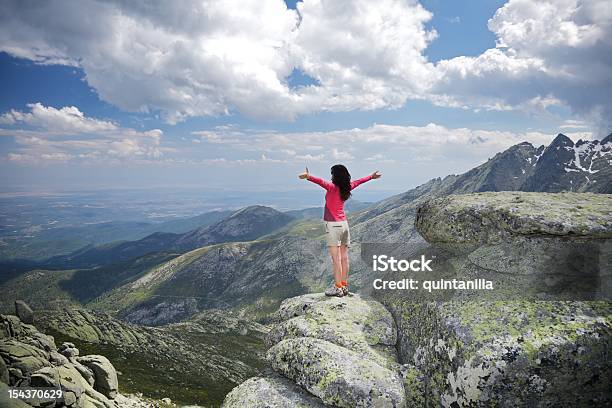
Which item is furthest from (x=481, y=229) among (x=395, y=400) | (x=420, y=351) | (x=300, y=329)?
(x=300, y=329)

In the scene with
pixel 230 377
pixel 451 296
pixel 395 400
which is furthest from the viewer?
pixel 230 377

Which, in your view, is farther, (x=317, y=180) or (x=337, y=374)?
(x=317, y=180)

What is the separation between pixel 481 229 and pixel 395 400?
7835mm

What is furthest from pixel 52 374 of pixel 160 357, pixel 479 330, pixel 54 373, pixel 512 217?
pixel 160 357

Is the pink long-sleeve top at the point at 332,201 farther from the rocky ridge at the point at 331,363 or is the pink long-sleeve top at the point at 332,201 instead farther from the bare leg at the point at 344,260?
the rocky ridge at the point at 331,363

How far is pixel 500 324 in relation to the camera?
11711mm

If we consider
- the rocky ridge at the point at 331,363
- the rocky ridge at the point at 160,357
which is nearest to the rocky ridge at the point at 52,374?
the rocky ridge at the point at 331,363

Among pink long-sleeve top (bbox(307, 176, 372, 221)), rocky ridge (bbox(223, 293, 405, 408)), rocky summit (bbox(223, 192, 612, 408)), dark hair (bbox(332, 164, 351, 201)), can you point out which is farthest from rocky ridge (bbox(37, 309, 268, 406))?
dark hair (bbox(332, 164, 351, 201))

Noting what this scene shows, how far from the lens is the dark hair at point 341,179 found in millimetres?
16344

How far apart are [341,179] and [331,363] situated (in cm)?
792

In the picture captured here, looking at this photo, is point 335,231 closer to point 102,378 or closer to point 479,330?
point 479,330

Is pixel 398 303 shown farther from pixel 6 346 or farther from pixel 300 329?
pixel 6 346

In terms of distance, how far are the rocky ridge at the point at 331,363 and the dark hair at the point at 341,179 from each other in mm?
5432

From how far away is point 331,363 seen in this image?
1234 centimetres
